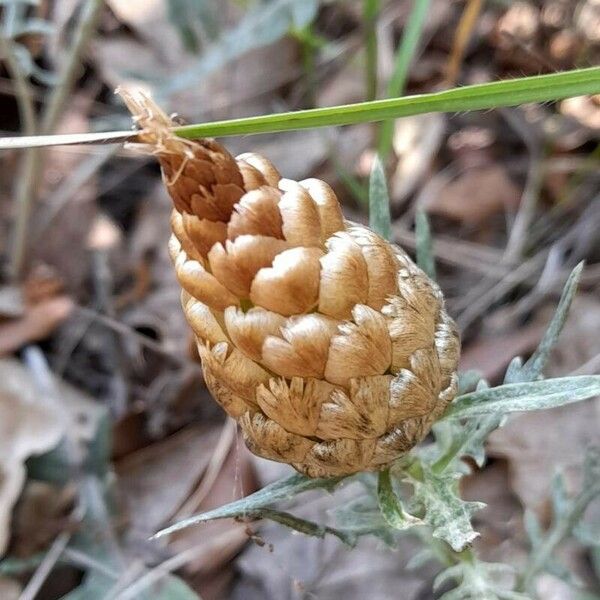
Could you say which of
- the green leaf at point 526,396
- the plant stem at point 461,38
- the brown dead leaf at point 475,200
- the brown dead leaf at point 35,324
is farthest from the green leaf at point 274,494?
the plant stem at point 461,38

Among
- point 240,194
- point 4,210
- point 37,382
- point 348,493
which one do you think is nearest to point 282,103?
point 4,210

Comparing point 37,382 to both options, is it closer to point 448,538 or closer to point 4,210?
point 4,210

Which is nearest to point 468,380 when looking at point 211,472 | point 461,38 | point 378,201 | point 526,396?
point 526,396

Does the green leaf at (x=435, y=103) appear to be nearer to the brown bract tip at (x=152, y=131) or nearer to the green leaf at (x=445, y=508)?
the brown bract tip at (x=152, y=131)

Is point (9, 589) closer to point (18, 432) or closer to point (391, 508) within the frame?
point (18, 432)

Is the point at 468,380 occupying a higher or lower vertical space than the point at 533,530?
higher

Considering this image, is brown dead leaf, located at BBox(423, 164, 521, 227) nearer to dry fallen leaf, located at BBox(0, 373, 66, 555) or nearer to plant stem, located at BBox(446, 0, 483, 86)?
plant stem, located at BBox(446, 0, 483, 86)

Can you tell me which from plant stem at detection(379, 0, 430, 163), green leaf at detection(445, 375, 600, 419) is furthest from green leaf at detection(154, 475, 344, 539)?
plant stem at detection(379, 0, 430, 163)
